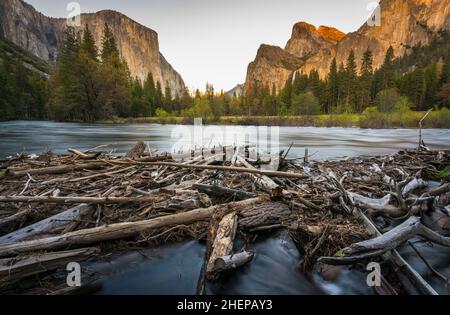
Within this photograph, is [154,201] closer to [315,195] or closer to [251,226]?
[251,226]

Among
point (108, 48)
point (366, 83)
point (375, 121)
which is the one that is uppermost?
point (108, 48)

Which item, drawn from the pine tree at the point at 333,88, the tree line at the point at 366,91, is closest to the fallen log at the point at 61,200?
the tree line at the point at 366,91

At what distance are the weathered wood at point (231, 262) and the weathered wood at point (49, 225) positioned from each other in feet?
7.76

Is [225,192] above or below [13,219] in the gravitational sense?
above

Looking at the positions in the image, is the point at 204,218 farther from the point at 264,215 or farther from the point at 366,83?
the point at 366,83

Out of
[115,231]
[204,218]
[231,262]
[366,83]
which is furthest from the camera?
[366,83]

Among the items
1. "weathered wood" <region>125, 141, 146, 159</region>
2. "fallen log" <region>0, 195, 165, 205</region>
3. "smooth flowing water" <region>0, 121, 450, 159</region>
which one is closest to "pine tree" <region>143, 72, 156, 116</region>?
"smooth flowing water" <region>0, 121, 450, 159</region>

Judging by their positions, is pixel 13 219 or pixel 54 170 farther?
pixel 54 170

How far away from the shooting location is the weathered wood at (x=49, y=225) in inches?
119

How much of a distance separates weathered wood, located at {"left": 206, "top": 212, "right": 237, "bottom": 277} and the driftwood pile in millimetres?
14

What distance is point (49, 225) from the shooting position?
3287 mm

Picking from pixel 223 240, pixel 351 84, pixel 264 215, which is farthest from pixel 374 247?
pixel 351 84

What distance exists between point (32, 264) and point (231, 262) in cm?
224
